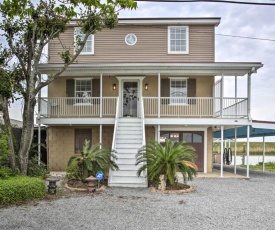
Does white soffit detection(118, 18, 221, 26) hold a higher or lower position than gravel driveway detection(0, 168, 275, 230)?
higher

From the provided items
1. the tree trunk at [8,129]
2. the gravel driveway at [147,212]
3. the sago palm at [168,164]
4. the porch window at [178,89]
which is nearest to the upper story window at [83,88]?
the porch window at [178,89]

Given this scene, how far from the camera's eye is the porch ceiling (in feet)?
51.1

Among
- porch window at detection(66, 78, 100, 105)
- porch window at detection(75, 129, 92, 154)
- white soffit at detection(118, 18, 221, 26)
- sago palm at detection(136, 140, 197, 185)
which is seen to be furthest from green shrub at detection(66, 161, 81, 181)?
white soffit at detection(118, 18, 221, 26)

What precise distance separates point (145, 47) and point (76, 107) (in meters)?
5.00

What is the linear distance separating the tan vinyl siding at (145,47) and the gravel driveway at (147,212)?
368 inches

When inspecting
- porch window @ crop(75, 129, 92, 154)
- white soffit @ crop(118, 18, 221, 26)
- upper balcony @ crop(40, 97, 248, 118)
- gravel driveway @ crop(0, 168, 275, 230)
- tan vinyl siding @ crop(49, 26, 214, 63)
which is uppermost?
white soffit @ crop(118, 18, 221, 26)

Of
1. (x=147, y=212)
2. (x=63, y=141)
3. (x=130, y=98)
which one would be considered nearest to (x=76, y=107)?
(x=63, y=141)

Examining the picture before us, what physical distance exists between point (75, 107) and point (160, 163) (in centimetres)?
765

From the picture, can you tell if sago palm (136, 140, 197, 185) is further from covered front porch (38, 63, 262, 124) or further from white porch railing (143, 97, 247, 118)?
white porch railing (143, 97, 247, 118)

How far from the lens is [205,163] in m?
17.5

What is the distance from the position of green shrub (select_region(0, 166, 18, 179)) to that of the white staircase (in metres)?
3.20

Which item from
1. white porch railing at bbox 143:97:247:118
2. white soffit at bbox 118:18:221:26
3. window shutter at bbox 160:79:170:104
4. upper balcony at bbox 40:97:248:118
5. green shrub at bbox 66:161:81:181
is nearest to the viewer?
green shrub at bbox 66:161:81:181

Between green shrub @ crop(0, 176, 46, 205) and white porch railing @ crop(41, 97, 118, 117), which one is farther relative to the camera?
white porch railing @ crop(41, 97, 118, 117)

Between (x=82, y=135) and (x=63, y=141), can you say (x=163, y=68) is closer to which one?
(x=82, y=135)
